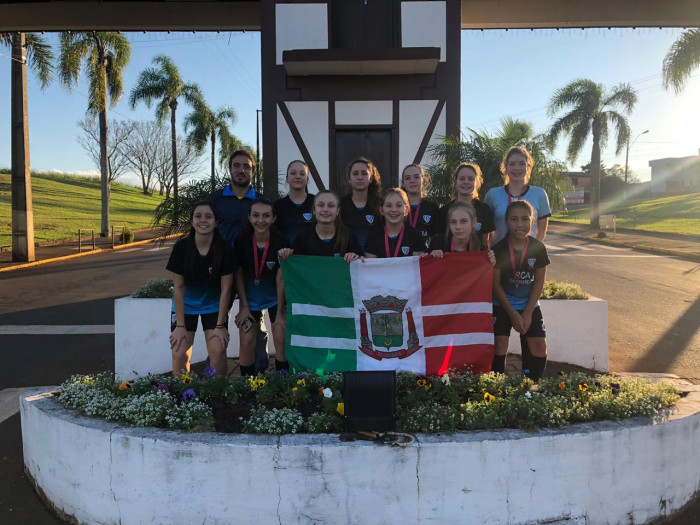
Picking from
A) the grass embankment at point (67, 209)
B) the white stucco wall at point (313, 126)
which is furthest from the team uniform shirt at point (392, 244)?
the grass embankment at point (67, 209)

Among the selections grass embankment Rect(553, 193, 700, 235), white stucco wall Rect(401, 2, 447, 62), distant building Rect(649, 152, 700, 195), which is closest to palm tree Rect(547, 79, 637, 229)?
grass embankment Rect(553, 193, 700, 235)

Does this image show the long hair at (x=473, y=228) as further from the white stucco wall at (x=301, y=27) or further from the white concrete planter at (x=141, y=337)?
the white stucco wall at (x=301, y=27)

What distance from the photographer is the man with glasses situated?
467 centimetres

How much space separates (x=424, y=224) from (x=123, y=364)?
3849 millimetres

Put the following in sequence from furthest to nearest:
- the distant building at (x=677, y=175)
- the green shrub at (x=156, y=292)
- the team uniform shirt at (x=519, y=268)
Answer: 1. the distant building at (x=677, y=175)
2. the green shrub at (x=156, y=292)
3. the team uniform shirt at (x=519, y=268)

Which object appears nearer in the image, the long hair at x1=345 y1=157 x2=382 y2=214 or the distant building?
the long hair at x1=345 y1=157 x2=382 y2=214

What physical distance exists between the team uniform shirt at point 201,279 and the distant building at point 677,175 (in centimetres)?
8168

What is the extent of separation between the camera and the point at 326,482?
2.83m

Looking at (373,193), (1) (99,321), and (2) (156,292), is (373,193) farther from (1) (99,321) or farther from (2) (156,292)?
(1) (99,321)

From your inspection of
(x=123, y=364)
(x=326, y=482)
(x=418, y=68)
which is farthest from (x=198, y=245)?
(x=418, y=68)

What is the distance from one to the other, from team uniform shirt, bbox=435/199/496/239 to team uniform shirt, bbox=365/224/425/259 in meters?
0.44

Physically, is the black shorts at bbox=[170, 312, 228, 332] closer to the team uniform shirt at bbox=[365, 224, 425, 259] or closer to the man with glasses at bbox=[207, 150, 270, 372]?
the man with glasses at bbox=[207, 150, 270, 372]

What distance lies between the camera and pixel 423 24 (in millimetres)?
9352

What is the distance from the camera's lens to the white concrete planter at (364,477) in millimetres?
2832
